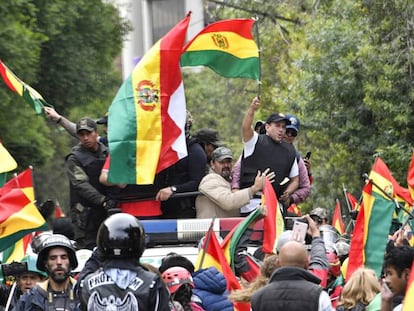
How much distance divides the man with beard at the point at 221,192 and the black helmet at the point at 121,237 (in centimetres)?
452

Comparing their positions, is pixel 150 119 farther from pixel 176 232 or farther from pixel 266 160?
pixel 176 232

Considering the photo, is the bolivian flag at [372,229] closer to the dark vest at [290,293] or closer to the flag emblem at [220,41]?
the flag emblem at [220,41]

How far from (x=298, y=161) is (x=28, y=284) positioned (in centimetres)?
303

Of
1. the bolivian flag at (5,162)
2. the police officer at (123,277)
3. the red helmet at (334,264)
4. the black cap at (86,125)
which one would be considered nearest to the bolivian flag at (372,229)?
the red helmet at (334,264)

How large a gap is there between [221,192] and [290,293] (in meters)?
4.29

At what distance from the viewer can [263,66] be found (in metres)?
32.7

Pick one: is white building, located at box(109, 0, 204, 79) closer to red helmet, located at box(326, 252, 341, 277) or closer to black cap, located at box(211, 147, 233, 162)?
black cap, located at box(211, 147, 233, 162)

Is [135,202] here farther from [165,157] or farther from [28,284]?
[28,284]

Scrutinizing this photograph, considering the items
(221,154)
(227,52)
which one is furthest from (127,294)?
(227,52)

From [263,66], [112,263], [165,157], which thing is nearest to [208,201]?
[165,157]

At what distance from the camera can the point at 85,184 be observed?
44.3 ft

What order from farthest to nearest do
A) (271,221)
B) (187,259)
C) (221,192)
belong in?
(221,192) < (271,221) < (187,259)

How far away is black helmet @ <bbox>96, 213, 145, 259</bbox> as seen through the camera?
800 cm

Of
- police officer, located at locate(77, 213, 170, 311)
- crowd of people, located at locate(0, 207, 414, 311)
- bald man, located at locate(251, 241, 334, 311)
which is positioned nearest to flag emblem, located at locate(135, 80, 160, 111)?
crowd of people, located at locate(0, 207, 414, 311)
